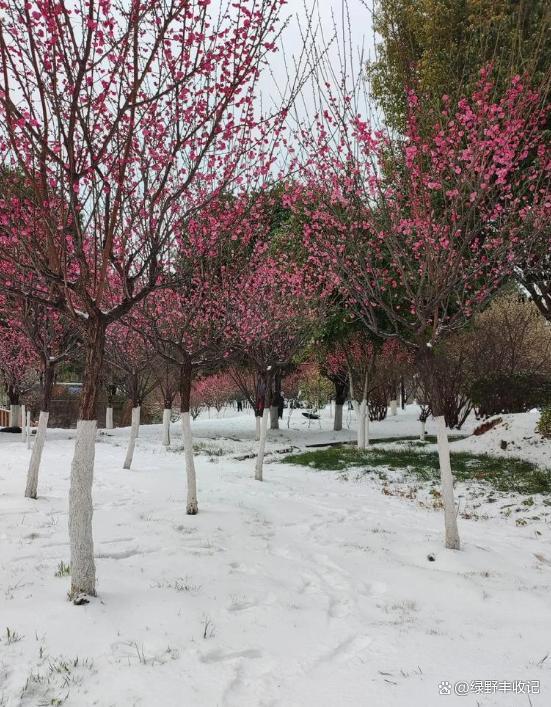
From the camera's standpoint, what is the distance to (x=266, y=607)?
479 centimetres

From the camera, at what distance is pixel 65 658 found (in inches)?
139

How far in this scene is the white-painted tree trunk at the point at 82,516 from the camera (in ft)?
15.0

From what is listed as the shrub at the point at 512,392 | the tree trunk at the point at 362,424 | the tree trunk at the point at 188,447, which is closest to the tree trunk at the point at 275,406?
the tree trunk at the point at 362,424

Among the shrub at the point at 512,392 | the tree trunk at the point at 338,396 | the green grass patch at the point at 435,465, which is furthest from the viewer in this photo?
the tree trunk at the point at 338,396

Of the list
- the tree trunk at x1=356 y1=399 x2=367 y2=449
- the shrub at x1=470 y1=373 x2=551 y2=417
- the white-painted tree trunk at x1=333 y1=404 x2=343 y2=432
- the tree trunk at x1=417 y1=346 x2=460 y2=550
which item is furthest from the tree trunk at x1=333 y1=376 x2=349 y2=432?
the tree trunk at x1=417 y1=346 x2=460 y2=550

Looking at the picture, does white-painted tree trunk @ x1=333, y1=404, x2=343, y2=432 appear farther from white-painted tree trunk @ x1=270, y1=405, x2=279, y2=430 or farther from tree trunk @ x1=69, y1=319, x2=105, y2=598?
tree trunk @ x1=69, y1=319, x2=105, y2=598

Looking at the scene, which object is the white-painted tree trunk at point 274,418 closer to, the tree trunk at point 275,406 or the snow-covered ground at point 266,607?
the tree trunk at point 275,406

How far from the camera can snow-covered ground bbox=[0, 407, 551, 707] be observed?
11.1 feet

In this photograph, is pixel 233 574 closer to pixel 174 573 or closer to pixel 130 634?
pixel 174 573

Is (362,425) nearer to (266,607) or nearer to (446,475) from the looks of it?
(446,475)

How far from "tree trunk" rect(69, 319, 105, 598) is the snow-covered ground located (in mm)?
267

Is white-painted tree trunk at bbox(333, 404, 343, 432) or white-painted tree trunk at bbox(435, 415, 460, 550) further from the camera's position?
white-painted tree trunk at bbox(333, 404, 343, 432)

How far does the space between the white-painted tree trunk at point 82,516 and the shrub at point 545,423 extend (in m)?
14.2

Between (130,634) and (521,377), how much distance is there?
856 inches
